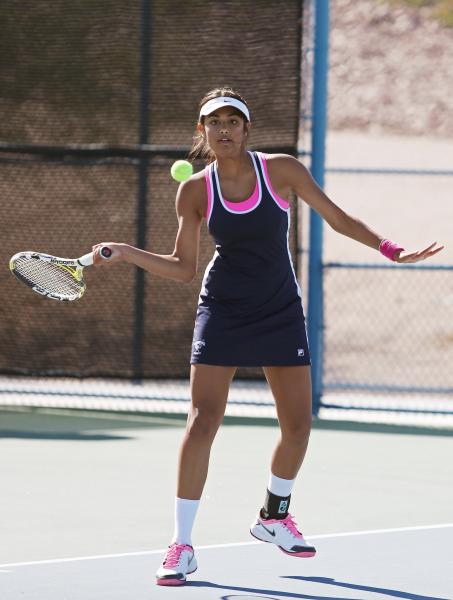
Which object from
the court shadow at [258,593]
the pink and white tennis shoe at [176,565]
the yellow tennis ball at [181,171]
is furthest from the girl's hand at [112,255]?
the court shadow at [258,593]

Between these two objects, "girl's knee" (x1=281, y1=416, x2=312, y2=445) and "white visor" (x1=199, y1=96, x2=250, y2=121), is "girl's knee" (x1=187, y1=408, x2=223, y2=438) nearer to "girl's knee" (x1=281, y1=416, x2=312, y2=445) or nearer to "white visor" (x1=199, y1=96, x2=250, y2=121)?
"girl's knee" (x1=281, y1=416, x2=312, y2=445)

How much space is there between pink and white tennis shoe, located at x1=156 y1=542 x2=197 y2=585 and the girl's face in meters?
1.51

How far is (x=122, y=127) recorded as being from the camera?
1151 cm

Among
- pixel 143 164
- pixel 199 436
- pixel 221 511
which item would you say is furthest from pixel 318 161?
pixel 199 436

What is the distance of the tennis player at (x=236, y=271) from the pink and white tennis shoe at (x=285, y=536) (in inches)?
16.2

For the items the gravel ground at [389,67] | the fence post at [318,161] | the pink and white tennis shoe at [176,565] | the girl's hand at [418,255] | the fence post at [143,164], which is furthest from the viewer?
the gravel ground at [389,67]

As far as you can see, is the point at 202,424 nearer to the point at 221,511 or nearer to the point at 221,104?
the point at 221,104

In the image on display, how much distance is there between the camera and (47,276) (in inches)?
275

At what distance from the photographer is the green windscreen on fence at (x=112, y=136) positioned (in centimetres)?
1133

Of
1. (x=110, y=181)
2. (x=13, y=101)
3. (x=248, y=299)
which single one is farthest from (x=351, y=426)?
(x=248, y=299)

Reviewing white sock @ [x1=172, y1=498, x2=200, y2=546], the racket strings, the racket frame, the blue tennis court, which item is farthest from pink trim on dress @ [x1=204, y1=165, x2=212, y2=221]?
the blue tennis court

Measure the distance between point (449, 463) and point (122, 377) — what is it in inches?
105

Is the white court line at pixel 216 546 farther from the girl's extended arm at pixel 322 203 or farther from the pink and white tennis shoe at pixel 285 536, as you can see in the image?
the girl's extended arm at pixel 322 203

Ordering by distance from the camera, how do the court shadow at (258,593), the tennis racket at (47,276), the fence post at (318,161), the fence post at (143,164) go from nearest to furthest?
the court shadow at (258,593) → the tennis racket at (47,276) → the fence post at (318,161) → the fence post at (143,164)
